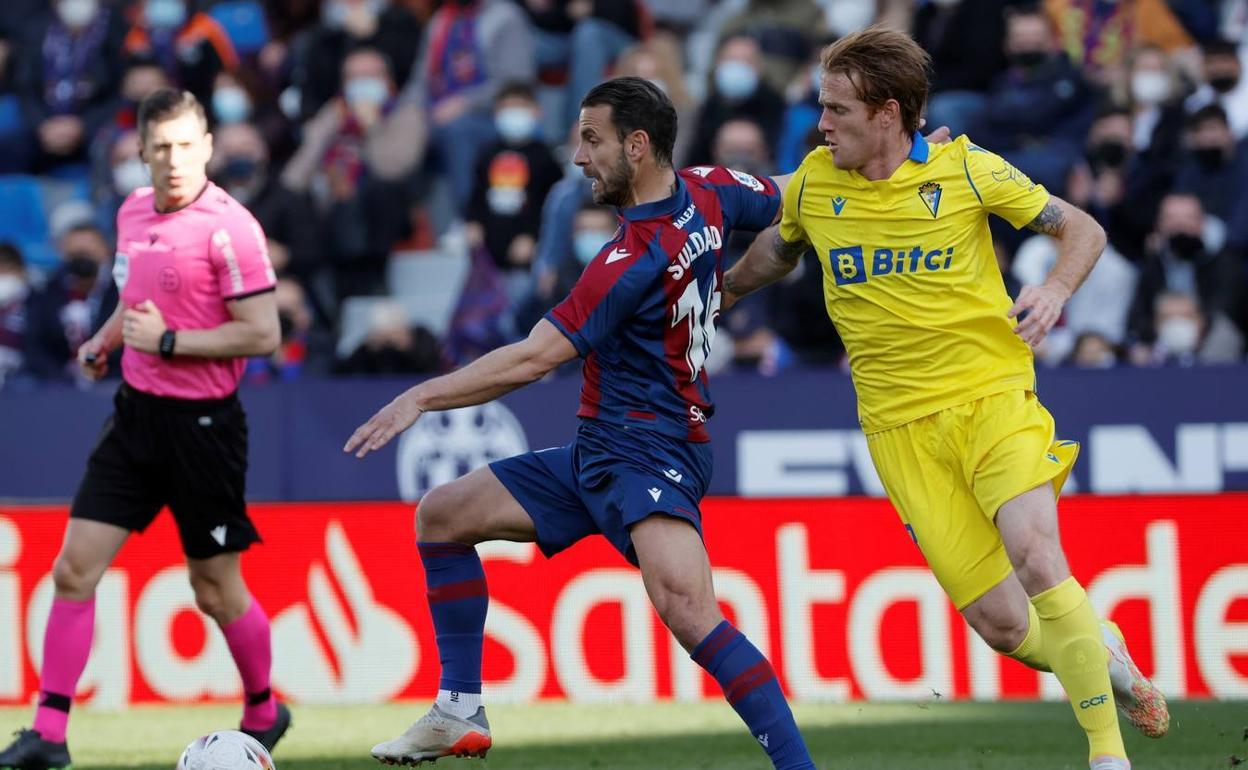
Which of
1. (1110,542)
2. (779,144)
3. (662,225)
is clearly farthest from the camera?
(779,144)

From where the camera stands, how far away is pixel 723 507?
953 cm

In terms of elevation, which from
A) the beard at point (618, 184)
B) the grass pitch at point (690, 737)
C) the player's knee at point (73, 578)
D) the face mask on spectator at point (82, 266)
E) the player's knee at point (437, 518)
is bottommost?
the grass pitch at point (690, 737)

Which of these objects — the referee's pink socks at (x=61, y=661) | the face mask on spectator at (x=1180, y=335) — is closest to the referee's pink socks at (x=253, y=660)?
→ the referee's pink socks at (x=61, y=661)

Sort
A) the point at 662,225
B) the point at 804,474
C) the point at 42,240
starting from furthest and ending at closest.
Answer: the point at 42,240 < the point at 804,474 < the point at 662,225

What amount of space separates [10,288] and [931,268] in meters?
9.33

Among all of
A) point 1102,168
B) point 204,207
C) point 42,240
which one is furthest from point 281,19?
point 204,207

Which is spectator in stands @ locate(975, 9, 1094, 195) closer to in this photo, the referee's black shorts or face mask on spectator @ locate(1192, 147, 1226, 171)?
face mask on spectator @ locate(1192, 147, 1226, 171)

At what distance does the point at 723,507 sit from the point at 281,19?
27.8ft

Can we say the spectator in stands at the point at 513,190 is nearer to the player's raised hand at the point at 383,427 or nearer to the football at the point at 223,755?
the football at the point at 223,755

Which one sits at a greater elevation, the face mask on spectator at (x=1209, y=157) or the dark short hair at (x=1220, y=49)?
the dark short hair at (x=1220, y=49)

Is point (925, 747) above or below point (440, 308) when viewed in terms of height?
below

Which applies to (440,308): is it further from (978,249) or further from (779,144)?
(978,249)

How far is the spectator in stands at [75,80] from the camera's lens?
15766 millimetres

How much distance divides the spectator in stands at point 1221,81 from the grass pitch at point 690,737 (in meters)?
5.44
